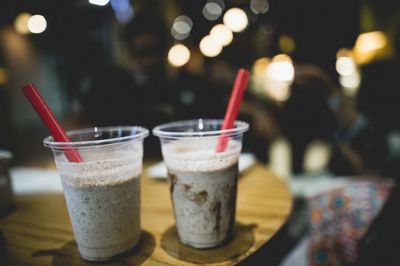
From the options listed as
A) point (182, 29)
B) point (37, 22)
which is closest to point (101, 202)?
point (37, 22)

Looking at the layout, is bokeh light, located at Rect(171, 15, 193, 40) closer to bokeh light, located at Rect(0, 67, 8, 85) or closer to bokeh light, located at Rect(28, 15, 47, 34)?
bokeh light, located at Rect(0, 67, 8, 85)

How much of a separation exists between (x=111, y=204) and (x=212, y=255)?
0.32m

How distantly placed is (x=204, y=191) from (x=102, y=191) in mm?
275

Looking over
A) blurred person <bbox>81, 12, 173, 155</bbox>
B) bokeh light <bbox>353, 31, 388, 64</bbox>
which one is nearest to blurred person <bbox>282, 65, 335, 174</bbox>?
blurred person <bbox>81, 12, 173, 155</bbox>

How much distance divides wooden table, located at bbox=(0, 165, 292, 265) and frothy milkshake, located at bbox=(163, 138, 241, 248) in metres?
0.05

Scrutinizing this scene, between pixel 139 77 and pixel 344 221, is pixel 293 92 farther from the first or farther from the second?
pixel 344 221

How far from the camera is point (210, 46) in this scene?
11984 millimetres

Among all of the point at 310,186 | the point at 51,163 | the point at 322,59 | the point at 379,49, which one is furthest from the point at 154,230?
the point at 379,49

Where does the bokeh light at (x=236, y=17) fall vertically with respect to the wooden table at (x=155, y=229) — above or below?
above

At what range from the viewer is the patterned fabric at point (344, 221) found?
1409mm

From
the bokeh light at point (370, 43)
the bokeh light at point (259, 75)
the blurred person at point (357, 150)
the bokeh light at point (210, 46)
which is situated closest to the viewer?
the blurred person at point (357, 150)

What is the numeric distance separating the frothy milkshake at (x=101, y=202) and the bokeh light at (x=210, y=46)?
11.2 metres

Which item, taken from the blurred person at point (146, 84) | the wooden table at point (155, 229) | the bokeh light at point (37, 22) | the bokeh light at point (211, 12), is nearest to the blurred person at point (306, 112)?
the blurred person at point (146, 84)

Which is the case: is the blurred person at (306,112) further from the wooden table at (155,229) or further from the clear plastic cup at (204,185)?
the clear plastic cup at (204,185)
